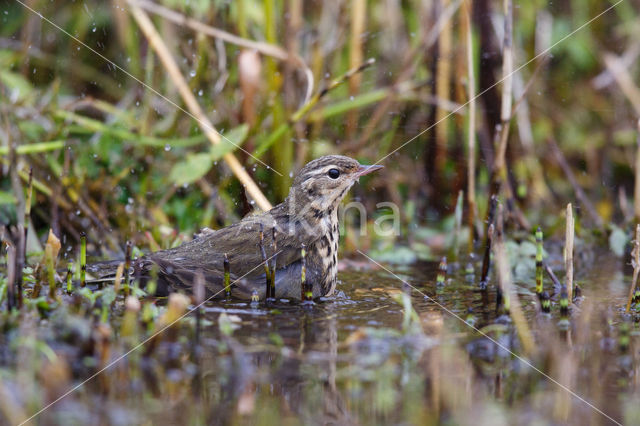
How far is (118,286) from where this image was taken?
4.27 metres

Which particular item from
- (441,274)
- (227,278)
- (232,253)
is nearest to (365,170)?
(441,274)

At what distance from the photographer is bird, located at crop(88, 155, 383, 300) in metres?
4.85

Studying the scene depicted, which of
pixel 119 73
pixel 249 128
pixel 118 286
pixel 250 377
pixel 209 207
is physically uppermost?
pixel 119 73

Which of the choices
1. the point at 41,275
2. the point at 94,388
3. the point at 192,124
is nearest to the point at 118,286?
the point at 41,275

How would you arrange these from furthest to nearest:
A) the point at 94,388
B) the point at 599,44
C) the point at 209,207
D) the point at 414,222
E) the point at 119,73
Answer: the point at 599,44
the point at 119,73
the point at 414,222
the point at 209,207
the point at 94,388

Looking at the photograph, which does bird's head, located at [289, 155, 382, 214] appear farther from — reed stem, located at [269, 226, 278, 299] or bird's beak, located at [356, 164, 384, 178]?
reed stem, located at [269, 226, 278, 299]

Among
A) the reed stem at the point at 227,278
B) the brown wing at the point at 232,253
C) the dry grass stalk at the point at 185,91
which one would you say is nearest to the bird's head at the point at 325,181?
the brown wing at the point at 232,253

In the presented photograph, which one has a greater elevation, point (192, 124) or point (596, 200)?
point (192, 124)

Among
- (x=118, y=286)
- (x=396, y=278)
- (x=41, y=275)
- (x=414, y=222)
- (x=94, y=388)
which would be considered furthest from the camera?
(x=414, y=222)

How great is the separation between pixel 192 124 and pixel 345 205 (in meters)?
1.42

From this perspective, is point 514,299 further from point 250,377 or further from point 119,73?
point 119,73

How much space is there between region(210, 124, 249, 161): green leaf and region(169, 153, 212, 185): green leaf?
0.20 ft

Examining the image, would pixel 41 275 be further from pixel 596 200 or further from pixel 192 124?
pixel 596 200

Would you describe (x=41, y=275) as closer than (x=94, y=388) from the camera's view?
Answer: No
